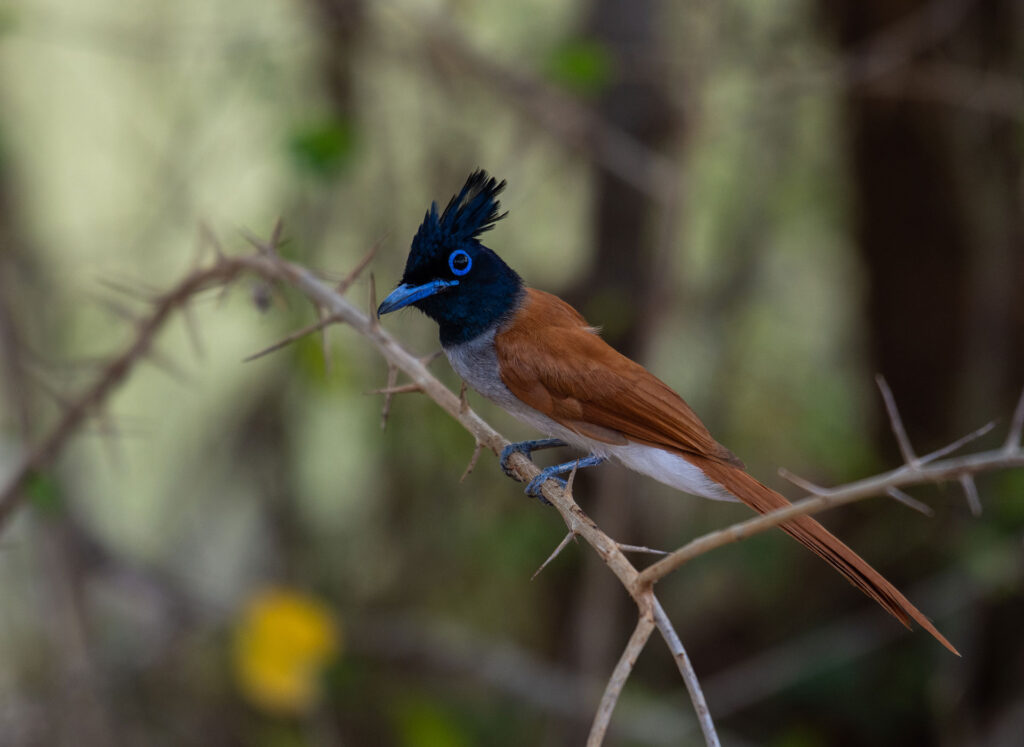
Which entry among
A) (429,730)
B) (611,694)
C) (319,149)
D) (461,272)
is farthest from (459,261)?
(429,730)

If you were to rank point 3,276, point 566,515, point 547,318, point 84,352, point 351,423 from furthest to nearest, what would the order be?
point 351,423 < point 84,352 < point 3,276 < point 547,318 < point 566,515

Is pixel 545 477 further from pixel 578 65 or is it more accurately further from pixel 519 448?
pixel 578 65

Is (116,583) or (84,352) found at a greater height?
(84,352)

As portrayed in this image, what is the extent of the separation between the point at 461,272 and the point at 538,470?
470mm

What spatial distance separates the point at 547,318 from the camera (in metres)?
2.39

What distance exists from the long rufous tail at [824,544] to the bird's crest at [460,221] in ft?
2.18

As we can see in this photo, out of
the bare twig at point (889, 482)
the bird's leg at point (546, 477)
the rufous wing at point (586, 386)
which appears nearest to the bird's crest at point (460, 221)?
the rufous wing at point (586, 386)

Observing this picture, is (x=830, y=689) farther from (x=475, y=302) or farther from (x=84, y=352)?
(x=84, y=352)

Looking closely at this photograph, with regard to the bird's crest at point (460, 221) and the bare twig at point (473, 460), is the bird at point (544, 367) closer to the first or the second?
the bird's crest at point (460, 221)

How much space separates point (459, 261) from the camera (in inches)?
87.7

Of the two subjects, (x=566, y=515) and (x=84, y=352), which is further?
(x=84, y=352)

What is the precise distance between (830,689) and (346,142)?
3.68 metres

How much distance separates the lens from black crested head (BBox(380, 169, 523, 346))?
2.13m

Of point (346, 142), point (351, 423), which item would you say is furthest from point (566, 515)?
point (351, 423)
